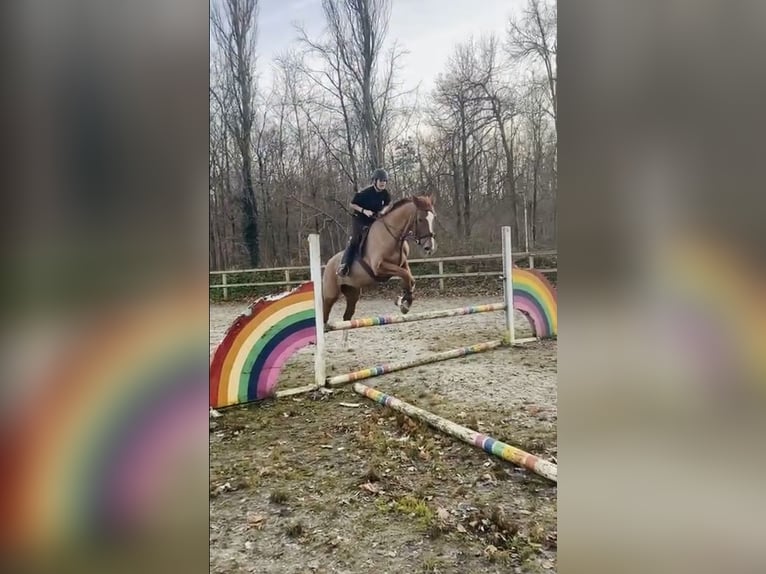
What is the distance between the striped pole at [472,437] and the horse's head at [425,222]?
0.43m

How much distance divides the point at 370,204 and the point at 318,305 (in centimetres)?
33

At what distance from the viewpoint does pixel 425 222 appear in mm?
1251

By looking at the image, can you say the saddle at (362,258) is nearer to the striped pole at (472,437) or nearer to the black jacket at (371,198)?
the black jacket at (371,198)

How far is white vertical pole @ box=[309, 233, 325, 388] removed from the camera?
122 centimetres

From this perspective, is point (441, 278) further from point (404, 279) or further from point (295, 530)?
point (295, 530)

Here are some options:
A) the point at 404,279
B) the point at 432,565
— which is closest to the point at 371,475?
the point at 432,565

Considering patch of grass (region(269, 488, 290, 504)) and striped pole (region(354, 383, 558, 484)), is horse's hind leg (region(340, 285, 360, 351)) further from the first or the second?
patch of grass (region(269, 488, 290, 504))

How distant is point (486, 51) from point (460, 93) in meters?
0.11

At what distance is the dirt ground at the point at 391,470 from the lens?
1036 mm
